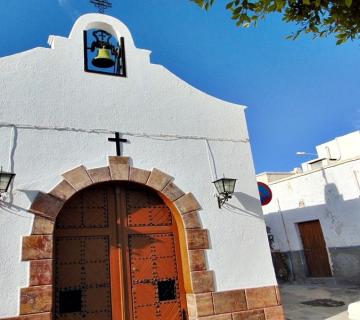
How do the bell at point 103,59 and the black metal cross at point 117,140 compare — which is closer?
the black metal cross at point 117,140

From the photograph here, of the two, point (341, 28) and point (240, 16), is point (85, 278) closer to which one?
point (240, 16)

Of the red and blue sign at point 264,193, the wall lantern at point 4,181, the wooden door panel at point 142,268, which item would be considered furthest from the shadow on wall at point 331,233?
the wall lantern at point 4,181

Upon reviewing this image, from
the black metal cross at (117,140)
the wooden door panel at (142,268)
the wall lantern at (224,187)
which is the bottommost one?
the wooden door panel at (142,268)

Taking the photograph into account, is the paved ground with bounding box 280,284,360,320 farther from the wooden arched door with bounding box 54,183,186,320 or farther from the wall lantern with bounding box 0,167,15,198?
the wall lantern with bounding box 0,167,15,198

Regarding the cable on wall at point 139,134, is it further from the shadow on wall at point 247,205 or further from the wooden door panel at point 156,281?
the wooden door panel at point 156,281

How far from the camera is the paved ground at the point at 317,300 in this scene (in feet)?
21.4

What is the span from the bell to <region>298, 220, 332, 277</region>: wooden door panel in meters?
8.50

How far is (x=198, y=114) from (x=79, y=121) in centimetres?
205

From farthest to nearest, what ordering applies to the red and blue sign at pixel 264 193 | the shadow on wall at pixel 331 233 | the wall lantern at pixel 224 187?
the shadow on wall at pixel 331 233 → the red and blue sign at pixel 264 193 → the wall lantern at pixel 224 187

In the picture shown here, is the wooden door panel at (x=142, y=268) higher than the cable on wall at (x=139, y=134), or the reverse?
the cable on wall at (x=139, y=134)

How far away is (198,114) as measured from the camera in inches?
242

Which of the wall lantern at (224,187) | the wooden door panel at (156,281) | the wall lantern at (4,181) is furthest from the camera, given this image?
A: the wall lantern at (224,187)

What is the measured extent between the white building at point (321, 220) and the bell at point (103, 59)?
7.77 metres

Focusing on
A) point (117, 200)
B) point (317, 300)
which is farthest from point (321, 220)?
point (117, 200)
